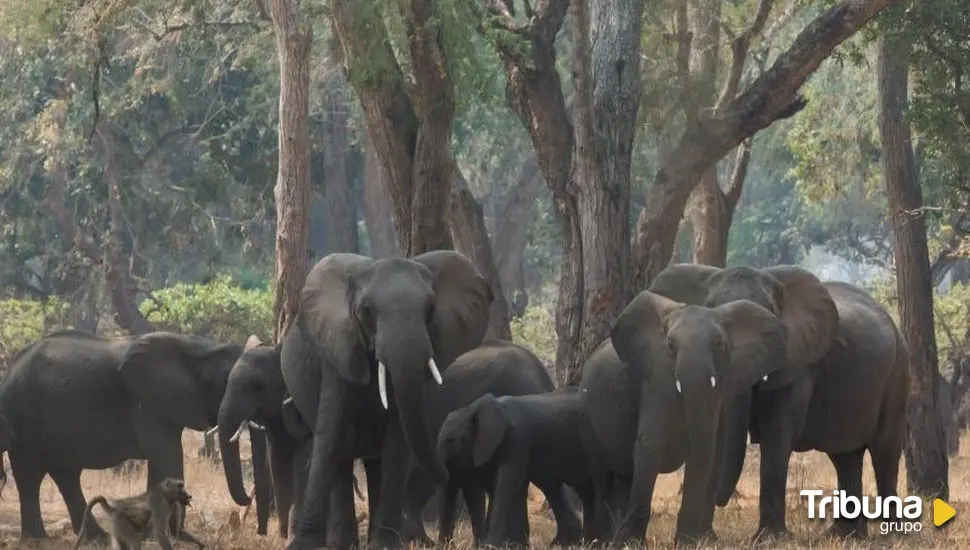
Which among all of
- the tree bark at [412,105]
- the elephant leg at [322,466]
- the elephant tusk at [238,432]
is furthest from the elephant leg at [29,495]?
the elephant leg at [322,466]

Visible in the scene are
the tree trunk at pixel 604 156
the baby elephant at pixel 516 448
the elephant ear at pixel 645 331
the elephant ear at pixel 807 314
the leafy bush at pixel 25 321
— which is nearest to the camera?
the elephant ear at pixel 645 331

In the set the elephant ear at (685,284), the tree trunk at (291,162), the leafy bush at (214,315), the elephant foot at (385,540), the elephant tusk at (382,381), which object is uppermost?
the tree trunk at (291,162)

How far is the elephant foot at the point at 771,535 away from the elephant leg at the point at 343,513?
275 cm

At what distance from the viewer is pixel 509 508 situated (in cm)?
1400

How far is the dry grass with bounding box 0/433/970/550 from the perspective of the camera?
14.0 meters

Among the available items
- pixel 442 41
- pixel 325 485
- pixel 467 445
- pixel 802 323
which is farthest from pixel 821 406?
pixel 442 41

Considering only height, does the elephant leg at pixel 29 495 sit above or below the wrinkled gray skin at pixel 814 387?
below

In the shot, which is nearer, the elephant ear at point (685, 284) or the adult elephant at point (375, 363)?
the adult elephant at point (375, 363)

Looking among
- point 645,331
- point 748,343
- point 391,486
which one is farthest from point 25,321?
point 748,343

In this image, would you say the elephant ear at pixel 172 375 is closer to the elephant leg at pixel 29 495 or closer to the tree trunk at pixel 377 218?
the elephant leg at pixel 29 495

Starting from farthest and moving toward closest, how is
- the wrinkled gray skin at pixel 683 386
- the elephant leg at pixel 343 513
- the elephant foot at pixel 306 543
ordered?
the elephant leg at pixel 343 513 → the elephant foot at pixel 306 543 → the wrinkled gray skin at pixel 683 386

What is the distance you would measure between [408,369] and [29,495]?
18.5 ft

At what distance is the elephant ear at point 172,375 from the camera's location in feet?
53.2

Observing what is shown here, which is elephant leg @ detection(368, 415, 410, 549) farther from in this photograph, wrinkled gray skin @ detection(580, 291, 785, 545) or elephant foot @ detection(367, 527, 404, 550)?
wrinkled gray skin @ detection(580, 291, 785, 545)
